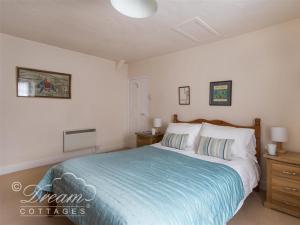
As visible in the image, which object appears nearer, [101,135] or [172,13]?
[172,13]

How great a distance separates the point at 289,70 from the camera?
242cm

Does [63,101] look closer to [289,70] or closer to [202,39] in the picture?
[202,39]

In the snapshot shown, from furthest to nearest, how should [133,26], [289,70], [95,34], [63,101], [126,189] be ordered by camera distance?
[63,101] < [95,34] < [133,26] < [289,70] < [126,189]

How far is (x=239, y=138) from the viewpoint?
94.7 inches

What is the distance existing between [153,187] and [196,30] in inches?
93.0

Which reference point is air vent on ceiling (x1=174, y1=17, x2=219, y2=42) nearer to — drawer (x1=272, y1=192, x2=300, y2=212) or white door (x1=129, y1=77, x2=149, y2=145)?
white door (x1=129, y1=77, x2=149, y2=145)

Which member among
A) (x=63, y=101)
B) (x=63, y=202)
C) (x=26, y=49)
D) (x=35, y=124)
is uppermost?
(x=26, y=49)

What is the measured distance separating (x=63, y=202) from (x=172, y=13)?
243 centimetres

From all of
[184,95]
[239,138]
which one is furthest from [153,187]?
[184,95]

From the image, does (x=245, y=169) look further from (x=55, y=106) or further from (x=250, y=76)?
(x=55, y=106)

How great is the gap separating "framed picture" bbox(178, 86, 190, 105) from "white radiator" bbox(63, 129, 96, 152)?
2207 millimetres

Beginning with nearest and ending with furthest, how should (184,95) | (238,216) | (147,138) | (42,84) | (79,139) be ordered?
(238,216) → (42,84) → (184,95) → (147,138) → (79,139)

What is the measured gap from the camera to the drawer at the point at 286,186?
200cm

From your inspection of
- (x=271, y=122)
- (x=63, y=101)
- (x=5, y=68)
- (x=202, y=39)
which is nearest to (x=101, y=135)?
(x=63, y=101)
